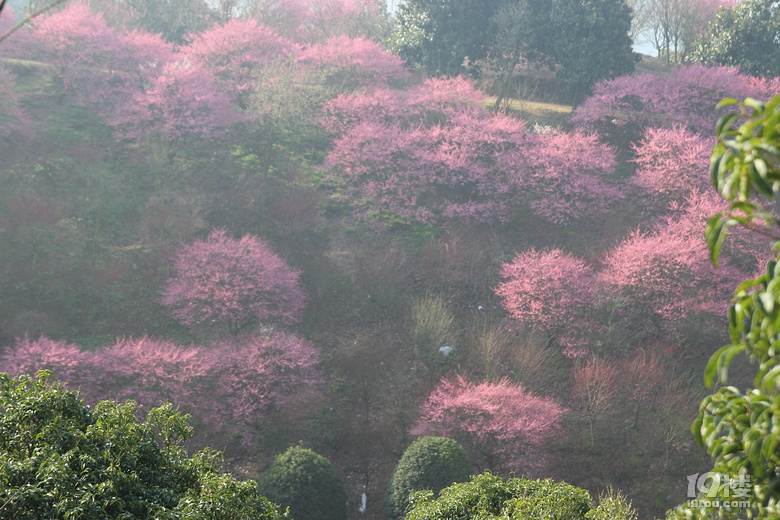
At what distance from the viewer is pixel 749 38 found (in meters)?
25.1

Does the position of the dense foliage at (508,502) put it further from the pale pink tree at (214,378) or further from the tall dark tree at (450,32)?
the tall dark tree at (450,32)

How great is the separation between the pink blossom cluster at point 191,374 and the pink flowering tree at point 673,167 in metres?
13.1

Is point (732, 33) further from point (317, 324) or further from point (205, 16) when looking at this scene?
point (205, 16)

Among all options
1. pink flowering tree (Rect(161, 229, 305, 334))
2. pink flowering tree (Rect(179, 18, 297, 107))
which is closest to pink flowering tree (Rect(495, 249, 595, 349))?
pink flowering tree (Rect(161, 229, 305, 334))

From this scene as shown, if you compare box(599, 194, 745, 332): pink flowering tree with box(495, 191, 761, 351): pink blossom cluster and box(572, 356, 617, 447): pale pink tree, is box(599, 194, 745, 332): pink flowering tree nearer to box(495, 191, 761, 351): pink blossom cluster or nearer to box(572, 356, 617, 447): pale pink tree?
box(495, 191, 761, 351): pink blossom cluster

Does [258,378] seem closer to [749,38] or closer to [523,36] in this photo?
[523,36]

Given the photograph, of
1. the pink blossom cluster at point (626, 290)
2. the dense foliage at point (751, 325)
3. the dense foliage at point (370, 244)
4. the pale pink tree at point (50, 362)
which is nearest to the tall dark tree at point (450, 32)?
the dense foliage at point (370, 244)

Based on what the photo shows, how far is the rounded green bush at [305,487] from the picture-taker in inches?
378

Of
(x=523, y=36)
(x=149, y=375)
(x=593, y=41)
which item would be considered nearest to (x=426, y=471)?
(x=149, y=375)

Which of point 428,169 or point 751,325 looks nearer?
point 751,325

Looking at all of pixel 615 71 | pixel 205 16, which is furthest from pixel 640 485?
pixel 205 16

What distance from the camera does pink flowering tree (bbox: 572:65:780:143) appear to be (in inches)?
902

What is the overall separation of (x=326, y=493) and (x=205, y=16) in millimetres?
28160

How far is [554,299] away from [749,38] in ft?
61.9
